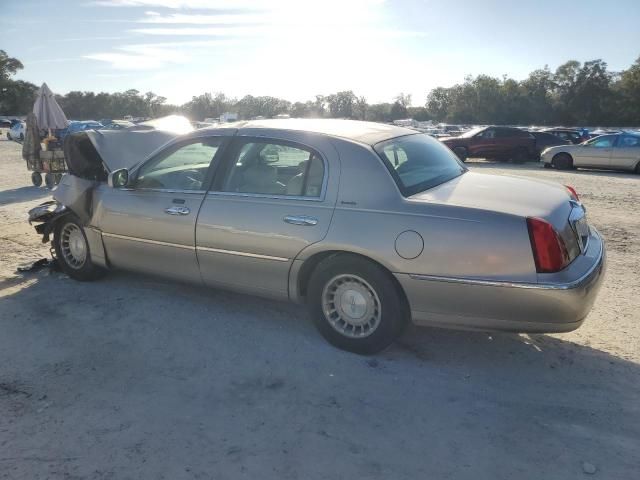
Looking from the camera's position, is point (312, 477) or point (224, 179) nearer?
point (312, 477)

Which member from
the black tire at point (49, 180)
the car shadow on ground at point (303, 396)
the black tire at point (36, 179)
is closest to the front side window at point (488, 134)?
the black tire at point (49, 180)

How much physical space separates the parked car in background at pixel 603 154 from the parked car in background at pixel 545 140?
333 cm

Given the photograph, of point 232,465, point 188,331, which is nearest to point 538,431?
point 232,465

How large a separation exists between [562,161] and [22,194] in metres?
16.7

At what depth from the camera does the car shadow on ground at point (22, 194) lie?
10507 mm

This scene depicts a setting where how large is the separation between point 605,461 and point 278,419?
174cm

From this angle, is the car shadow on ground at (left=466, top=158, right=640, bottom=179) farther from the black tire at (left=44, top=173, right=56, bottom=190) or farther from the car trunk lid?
the car trunk lid

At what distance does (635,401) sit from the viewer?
10.6 ft

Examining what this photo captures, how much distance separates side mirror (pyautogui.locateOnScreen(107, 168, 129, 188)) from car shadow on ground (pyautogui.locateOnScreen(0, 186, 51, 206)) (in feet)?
21.9

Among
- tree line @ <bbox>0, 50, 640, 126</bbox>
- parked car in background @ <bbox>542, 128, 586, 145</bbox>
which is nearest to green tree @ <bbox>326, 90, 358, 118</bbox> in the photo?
tree line @ <bbox>0, 50, 640, 126</bbox>

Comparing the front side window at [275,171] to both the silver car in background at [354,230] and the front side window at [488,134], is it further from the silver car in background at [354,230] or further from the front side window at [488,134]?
the front side window at [488,134]

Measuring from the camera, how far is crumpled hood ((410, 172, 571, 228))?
3414mm

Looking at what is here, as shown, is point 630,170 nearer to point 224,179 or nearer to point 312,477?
point 224,179

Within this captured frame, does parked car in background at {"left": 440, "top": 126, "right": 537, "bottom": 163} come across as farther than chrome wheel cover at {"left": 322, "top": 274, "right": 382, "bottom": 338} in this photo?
Yes
